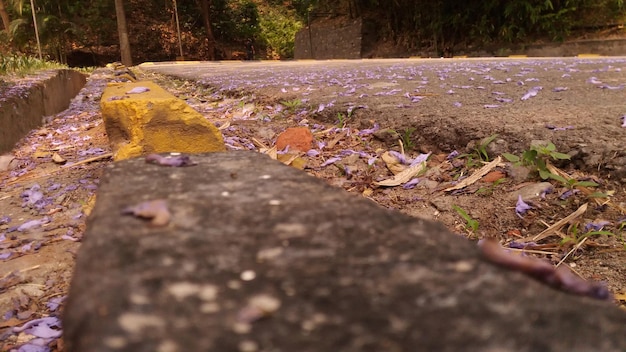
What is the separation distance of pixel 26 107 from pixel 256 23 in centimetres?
1862

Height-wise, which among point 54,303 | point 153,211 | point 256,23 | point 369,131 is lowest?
point 54,303

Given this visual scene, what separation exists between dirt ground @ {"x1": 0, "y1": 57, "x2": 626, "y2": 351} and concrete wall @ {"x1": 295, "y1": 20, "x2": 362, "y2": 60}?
1015 centimetres

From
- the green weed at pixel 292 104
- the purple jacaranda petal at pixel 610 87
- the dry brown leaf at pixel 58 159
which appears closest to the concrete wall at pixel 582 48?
the purple jacaranda petal at pixel 610 87

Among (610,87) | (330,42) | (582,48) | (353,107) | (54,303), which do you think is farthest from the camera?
(330,42)

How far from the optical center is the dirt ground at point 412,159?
1.36 m

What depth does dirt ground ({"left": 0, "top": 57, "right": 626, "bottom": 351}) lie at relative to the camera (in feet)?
4.45

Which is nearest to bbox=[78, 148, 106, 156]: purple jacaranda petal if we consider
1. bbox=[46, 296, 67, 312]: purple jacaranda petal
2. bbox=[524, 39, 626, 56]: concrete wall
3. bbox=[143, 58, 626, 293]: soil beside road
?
bbox=[143, 58, 626, 293]: soil beside road

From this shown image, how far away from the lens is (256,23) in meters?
21.2

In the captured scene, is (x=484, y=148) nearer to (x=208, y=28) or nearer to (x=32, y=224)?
(x=32, y=224)

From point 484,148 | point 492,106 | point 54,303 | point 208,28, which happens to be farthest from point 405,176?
point 208,28

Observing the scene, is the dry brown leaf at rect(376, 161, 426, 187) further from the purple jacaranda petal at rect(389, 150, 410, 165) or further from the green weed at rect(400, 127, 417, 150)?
the green weed at rect(400, 127, 417, 150)

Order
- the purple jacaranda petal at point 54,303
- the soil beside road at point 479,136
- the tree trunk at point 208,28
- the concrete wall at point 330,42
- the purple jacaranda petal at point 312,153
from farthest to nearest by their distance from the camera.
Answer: the tree trunk at point 208,28 < the concrete wall at point 330,42 < the purple jacaranda petal at point 312,153 < the soil beside road at point 479,136 < the purple jacaranda petal at point 54,303

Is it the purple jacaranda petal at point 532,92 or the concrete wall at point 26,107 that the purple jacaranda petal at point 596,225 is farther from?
the concrete wall at point 26,107

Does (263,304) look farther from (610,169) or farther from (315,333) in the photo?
(610,169)
